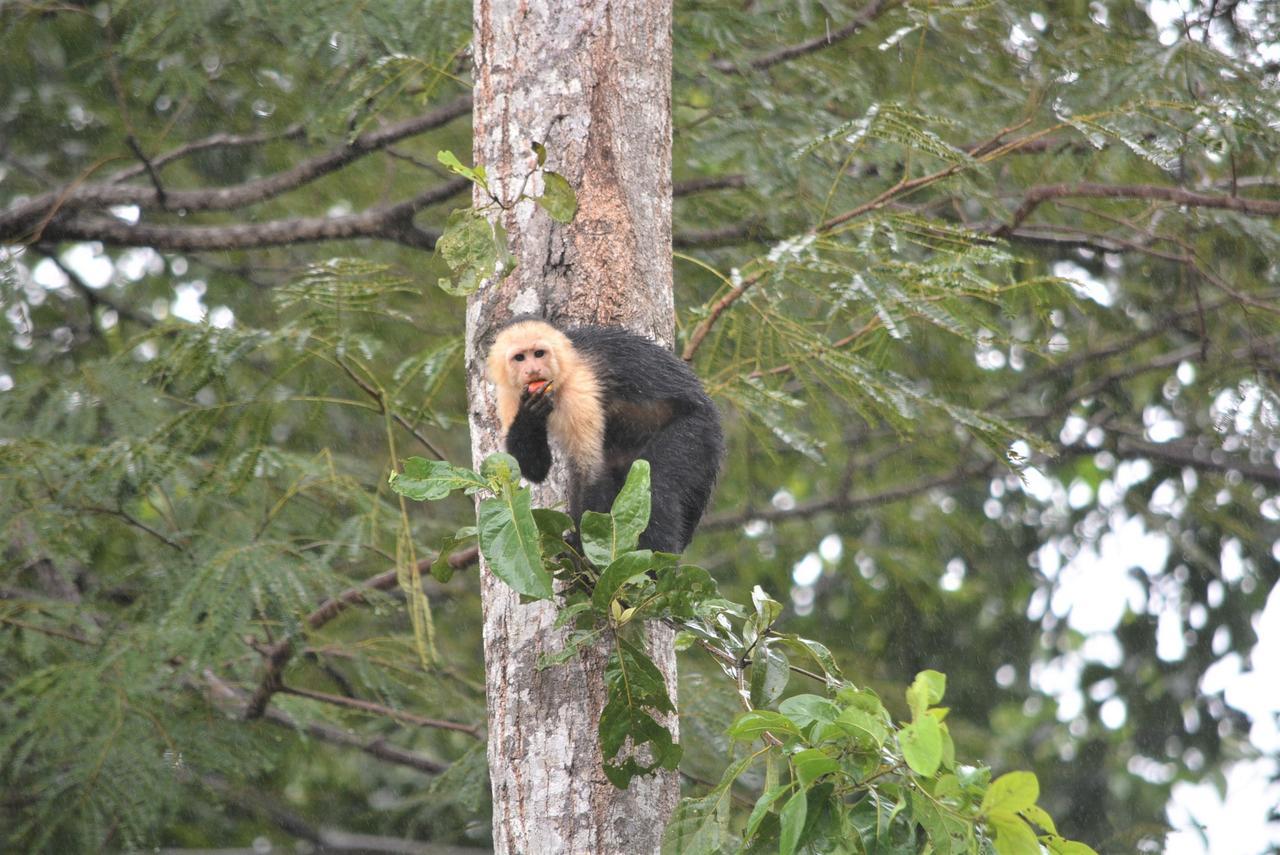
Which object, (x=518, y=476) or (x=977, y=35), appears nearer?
(x=518, y=476)

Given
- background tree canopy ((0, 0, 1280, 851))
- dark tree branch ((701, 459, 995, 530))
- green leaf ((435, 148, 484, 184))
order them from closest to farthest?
green leaf ((435, 148, 484, 184))
background tree canopy ((0, 0, 1280, 851))
dark tree branch ((701, 459, 995, 530))

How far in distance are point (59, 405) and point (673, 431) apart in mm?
2958

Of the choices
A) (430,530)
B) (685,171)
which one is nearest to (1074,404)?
(685,171)

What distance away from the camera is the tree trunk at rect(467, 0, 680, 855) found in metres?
3.36

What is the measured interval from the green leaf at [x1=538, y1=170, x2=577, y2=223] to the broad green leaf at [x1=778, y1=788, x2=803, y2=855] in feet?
5.45

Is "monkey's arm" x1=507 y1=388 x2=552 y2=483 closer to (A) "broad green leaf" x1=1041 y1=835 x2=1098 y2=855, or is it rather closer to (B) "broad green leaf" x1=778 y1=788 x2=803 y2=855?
(B) "broad green leaf" x1=778 y1=788 x2=803 y2=855

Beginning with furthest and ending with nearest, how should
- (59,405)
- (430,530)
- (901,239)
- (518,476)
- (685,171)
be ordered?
(685,171) → (430,530) → (59,405) → (901,239) → (518,476)

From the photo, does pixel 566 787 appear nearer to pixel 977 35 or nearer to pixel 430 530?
pixel 430 530

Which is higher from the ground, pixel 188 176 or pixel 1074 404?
pixel 188 176

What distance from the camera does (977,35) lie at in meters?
6.26

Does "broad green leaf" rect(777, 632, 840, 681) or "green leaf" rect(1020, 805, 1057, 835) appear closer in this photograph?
"green leaf" rect(1020, 805, 1057, 835)

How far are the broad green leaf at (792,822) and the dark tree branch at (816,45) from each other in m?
3.95

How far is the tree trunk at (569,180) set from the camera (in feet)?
11.0

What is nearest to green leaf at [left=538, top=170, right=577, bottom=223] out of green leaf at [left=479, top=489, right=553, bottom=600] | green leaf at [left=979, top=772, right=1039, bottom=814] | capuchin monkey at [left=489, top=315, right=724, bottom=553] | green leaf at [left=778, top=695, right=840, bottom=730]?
capuchin monkey at [left=489, top=315, right=724, bottom=553]
